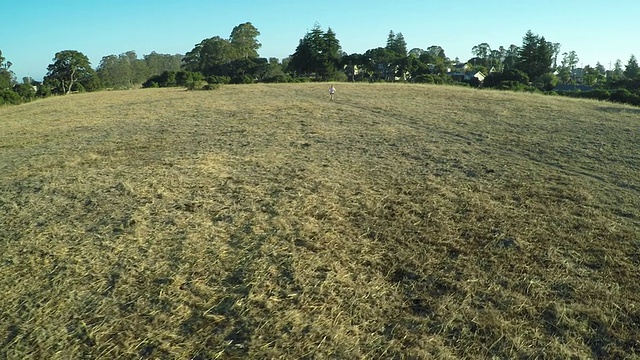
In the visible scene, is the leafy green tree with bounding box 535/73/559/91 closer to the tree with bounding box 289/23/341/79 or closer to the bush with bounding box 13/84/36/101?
the tree with bounding box 289/23/341/79

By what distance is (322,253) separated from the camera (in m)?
3.83

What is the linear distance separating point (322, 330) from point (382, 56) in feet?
154

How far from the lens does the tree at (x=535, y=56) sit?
44875mm

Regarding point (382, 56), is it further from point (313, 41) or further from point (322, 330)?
point (322, 330)

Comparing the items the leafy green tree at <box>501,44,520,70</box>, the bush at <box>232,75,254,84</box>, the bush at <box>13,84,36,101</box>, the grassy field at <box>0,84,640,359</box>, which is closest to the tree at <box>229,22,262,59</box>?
the bush at <box>232,75,254,84</box>

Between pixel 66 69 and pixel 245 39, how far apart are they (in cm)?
2317

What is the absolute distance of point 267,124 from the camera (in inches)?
464

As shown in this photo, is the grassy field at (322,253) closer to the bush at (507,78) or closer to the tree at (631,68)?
the bush at (507,78)

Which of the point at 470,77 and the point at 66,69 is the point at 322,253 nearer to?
the point at 66,69

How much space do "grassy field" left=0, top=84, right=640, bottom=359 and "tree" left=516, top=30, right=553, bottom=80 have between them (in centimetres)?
4374

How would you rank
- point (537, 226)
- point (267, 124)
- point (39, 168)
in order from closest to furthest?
point (537, 226), point (39, 168), point (267, 124)

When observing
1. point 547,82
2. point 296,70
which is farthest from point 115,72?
point 547,82

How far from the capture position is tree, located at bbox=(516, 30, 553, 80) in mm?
44875

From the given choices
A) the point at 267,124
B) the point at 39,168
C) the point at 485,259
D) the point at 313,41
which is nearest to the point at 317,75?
the point at 313,41
